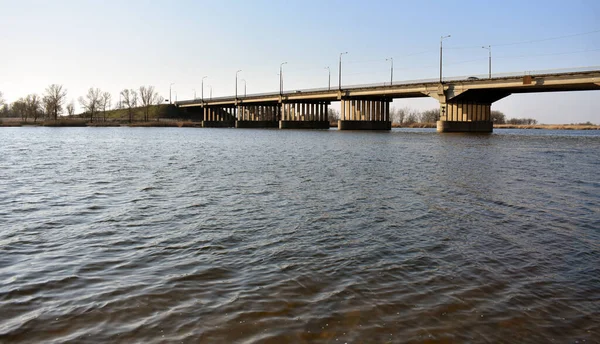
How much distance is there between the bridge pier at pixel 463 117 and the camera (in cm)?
8494

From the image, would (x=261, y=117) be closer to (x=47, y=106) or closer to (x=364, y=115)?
(x=364, y=115)

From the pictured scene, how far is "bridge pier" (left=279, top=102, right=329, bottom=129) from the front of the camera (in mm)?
132000

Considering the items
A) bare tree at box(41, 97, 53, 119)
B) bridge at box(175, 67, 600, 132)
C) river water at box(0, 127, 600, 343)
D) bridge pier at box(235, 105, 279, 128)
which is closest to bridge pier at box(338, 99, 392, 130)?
bridge at box(175, 67, 600, 132)

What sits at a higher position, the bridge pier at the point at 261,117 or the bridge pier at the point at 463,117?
the bridge pier at the point at 261,117

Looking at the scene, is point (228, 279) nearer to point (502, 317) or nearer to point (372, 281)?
point (372, 281)

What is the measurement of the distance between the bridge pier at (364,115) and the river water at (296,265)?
96.5m

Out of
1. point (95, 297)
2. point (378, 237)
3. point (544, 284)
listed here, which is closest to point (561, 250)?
point (544, 284)

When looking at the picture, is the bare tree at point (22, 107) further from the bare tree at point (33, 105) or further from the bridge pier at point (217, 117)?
the bridge pier at point (217, 117)

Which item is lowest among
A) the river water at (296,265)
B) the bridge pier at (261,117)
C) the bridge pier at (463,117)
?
the river water at (296,265)

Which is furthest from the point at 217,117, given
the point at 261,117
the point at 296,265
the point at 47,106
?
the point at 296,265

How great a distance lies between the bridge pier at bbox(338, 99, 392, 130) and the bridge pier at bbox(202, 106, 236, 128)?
56.6m

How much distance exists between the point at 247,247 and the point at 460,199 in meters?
8.91

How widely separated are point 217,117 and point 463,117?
9901cm

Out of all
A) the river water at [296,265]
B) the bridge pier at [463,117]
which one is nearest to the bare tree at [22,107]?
the bridge pier at [463,117]
